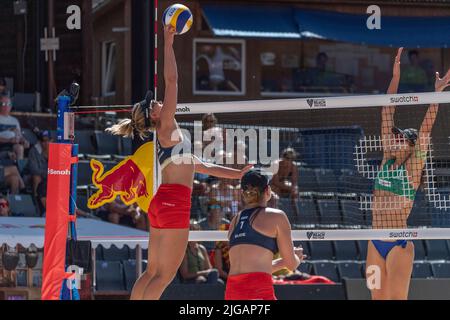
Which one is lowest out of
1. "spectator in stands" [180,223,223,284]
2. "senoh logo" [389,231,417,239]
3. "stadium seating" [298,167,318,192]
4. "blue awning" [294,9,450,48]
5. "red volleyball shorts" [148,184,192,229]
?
"spectator in stands" [180,223,223,284]

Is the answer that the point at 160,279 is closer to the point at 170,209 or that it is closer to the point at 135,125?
the point at 170,209

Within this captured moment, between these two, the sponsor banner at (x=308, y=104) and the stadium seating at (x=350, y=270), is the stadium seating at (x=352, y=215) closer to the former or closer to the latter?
the stadium seating at (x=350, y=270)

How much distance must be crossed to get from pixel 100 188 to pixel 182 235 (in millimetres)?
1347

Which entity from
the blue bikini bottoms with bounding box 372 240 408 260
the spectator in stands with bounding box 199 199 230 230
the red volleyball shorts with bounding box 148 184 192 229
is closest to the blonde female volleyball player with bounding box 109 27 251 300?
the red volleyball shorts with bounding box 148 184 192 229

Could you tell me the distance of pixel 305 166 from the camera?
47.9 ft

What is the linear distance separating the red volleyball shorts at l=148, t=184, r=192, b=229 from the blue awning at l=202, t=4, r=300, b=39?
27.8 feet

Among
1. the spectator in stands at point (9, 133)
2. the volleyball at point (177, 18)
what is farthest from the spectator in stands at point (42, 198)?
the volleyball at point (177, 18)

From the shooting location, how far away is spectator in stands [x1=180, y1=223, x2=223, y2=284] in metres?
12.8

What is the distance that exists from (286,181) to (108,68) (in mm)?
6311

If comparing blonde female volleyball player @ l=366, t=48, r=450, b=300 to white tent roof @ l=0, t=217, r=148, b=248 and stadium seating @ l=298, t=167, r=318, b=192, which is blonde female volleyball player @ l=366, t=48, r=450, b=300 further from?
stadium seating @ l=298, t=167, r=318, b=192

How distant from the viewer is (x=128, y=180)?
384 inches

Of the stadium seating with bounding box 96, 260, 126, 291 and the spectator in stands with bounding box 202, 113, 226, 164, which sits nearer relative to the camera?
the spectator in stands with bounding box 202, 113, 226, 164

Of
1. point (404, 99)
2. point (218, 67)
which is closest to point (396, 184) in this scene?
point (404, 99)
